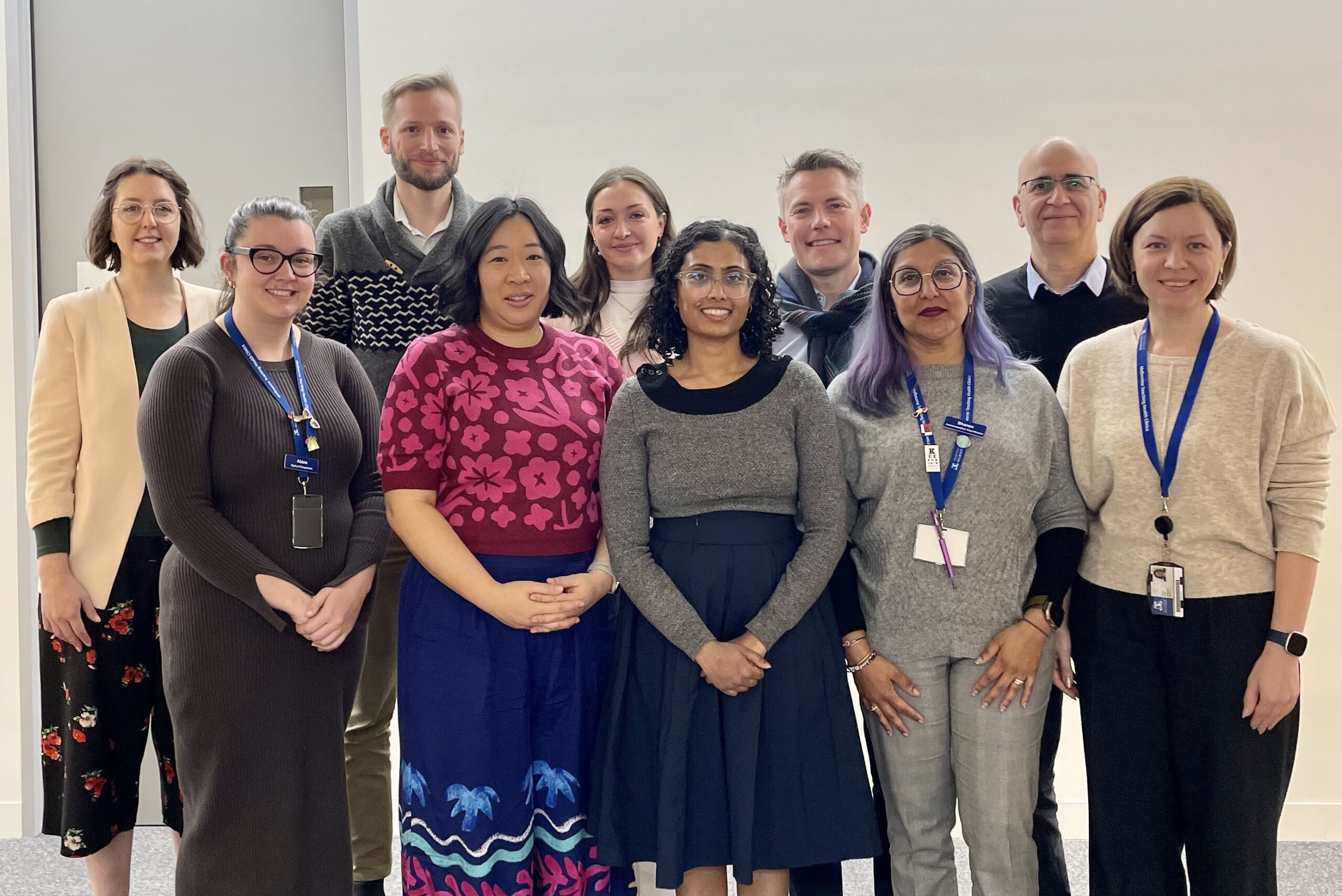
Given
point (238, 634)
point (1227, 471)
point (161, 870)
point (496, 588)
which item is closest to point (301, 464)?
point (238, 634)

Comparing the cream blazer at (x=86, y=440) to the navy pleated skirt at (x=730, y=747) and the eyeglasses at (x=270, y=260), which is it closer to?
the eyeglasses at (x=270, y=260)

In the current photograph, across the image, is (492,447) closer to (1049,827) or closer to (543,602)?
(543,602)

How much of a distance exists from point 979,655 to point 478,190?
2.52m

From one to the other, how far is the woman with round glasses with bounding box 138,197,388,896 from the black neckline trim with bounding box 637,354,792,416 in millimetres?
711

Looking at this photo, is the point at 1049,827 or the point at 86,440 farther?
the point at 1049,827

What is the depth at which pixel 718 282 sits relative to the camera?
209cm

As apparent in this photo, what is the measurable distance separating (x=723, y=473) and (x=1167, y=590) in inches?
36.7

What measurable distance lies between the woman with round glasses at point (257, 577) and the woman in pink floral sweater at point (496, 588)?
7.1 inches

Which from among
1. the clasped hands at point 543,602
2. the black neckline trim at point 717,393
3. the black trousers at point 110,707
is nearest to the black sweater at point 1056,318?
the black neckline trim at point 717,393

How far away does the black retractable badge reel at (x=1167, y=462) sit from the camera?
2.03 m

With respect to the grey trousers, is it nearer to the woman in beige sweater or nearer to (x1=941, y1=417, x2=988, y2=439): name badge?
the woman in beige sweater

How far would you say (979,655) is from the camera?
209 cm

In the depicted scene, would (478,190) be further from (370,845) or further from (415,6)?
(370,845)

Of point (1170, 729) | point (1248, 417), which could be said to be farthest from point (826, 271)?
point (1170, 729)
